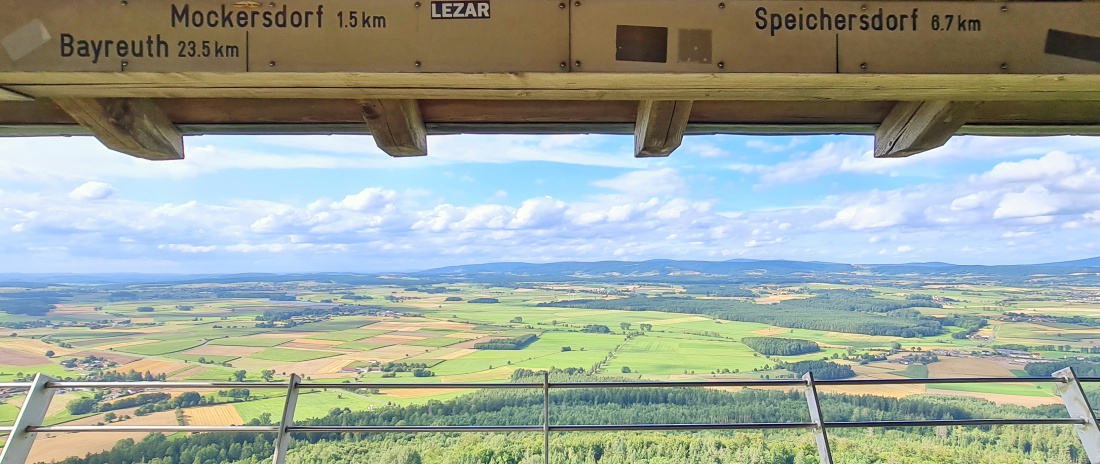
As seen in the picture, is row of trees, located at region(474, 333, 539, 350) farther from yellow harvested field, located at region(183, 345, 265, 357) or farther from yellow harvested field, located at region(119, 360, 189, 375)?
Result: yellow harvested field, located at region(119, 360, 189, 375)

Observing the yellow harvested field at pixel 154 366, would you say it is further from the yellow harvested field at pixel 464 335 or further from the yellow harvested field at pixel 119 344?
the yellow harvested field at pixel 464 335

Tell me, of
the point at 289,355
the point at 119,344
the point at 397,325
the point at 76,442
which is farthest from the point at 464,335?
the point at 76,442

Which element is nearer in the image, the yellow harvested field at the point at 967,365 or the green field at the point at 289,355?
the yellow harvested field at the point at 967,365

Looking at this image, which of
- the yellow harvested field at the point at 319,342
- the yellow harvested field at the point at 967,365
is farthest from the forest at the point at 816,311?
the yellow harvested field at the point at 319,342

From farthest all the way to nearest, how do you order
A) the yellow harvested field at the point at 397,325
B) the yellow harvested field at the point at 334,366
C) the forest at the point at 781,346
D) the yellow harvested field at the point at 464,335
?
the yellow harvested field at the point at 397,325 < the yellow harvested field at the point at 464,335 < the forest at the point at 781,346 < the yellow harvested field at the point at 334,366

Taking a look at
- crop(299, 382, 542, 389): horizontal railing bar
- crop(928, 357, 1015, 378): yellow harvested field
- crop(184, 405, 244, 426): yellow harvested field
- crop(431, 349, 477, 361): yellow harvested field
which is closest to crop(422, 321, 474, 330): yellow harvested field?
crop(431, 349, 477, 361): yellow harvested field

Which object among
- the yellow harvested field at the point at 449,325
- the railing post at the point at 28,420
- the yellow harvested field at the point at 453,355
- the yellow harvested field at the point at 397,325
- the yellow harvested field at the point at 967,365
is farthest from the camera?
the yellow harvested field at the point at 449,325

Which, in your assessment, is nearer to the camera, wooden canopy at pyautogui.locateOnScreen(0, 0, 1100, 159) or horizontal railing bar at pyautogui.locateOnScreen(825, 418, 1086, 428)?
wooden canopy at pyautogui.locateOnScreen(0, 0, 1100, 159)
